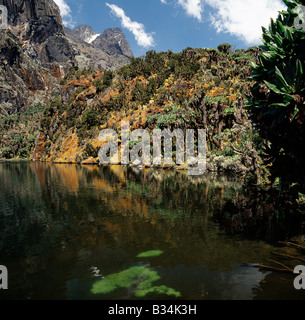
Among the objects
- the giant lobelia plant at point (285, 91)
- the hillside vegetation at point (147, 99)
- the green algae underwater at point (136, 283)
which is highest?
the hillside vegetation at point (147, 99)

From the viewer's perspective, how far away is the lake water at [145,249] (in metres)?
6.79

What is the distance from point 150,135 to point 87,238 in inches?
1991

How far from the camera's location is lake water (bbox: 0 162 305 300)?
22.3 feet

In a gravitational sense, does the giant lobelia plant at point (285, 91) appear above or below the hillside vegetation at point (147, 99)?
below

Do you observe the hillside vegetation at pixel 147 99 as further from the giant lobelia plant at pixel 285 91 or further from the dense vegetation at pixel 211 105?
the giant lobelia plant at pixel 285 91

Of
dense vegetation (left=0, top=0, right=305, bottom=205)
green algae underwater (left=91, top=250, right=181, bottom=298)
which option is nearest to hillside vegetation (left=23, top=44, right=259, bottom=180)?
dense vegetation (left=0, top=0, right=305, bottom=205)

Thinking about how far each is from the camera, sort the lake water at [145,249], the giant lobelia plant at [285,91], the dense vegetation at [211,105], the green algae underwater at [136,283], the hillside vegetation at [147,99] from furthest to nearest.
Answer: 1. the hillside vegetation at [147,99]
2. the dense vegetation at [211,105]
3. the giant lobelia plant at [285,91]
4. the lake water at [145,249]
5. the green algae underwater at [136,283]

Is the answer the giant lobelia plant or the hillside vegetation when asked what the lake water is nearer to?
the giant lobelia plant

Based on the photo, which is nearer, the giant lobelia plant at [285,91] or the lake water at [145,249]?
the lake water at [145,249]

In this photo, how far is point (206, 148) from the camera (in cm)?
4547

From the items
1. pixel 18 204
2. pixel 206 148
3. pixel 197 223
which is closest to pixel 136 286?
pixel 197 223

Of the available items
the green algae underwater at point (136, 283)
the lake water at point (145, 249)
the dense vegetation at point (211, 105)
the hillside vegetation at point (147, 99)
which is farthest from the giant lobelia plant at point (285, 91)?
the hillside vegetation at point (147, 99)

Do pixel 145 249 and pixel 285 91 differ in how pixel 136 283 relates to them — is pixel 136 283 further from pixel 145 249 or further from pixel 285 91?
pixel 285 91
